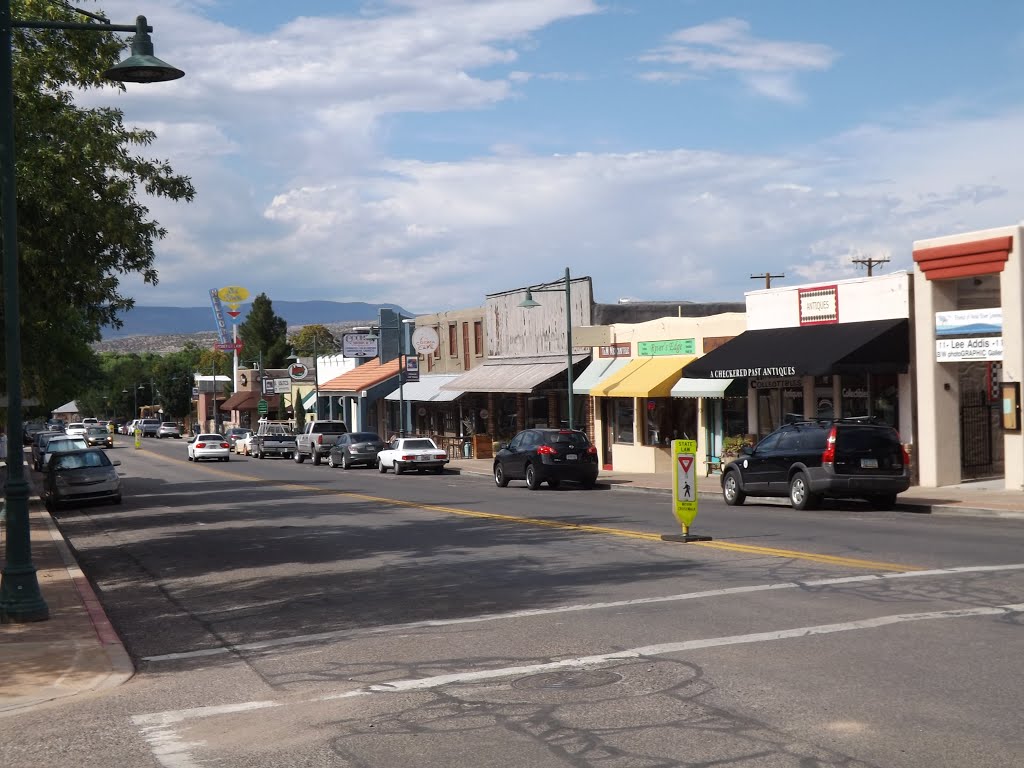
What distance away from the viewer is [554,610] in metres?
11.6

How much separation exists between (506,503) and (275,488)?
11.4 meters

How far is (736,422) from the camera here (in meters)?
35.2

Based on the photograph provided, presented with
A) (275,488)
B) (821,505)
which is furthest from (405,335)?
(821,505)

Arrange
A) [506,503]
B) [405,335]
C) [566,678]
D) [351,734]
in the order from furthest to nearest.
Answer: [405,335]
[506,503]
[566,678]
[351,734]

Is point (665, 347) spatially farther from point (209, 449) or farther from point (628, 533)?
point (209, 449)

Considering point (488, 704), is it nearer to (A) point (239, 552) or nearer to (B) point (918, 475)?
(A) point (239, 552)

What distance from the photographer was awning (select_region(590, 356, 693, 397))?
3622cm

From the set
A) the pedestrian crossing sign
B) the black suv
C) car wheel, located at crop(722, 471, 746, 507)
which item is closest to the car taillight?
the black suv

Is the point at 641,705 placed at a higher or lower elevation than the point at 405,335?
lower

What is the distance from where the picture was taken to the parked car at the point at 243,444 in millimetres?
68706

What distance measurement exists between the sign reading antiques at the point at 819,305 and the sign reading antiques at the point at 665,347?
593 centimetres

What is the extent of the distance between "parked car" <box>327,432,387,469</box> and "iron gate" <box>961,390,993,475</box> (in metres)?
25.8

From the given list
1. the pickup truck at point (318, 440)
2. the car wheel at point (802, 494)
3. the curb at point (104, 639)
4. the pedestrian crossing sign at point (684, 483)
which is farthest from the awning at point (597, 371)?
the curb at point (104, 639)

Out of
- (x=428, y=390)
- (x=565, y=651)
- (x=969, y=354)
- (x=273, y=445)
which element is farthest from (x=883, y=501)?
(x=273, y=445)
